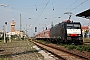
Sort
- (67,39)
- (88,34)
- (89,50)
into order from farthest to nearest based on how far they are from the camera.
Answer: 1. (88,34)
2. (67,39)
3. (89,50)

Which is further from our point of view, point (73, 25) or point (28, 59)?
point (73, 25)

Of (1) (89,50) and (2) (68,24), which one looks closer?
(1) (89,50)

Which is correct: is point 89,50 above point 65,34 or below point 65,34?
below

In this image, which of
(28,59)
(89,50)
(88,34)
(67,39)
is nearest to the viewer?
(28,59)

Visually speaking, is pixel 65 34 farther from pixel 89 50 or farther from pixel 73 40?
pixel 89 50

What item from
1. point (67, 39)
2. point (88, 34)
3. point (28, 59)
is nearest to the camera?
point (28, 59)

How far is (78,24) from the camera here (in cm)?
2911

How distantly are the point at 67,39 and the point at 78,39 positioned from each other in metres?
1.54

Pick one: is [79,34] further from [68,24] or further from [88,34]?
[88,34]

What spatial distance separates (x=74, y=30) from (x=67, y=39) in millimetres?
1651

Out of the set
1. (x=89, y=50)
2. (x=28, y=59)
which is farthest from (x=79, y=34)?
(x=28, y=59)

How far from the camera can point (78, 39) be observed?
2798cm

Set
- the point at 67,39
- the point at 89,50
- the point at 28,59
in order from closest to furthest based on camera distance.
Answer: the point at 28,59 → the point at 89,50 → the point at 67,39

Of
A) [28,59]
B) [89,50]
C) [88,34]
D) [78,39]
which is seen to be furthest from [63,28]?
[88,34]
